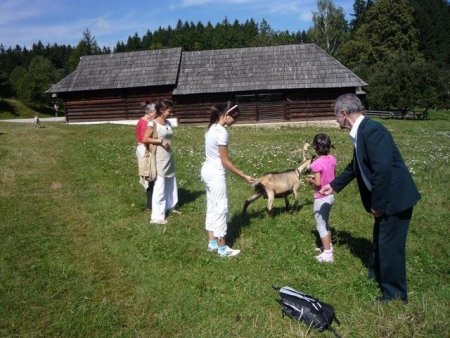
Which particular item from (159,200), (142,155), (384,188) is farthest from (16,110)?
(384,188)

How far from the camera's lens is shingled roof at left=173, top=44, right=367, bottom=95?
2964 centimetres

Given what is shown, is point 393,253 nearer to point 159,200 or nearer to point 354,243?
point 354,243

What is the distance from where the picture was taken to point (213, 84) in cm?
3028

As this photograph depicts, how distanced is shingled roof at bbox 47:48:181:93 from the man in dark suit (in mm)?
26653

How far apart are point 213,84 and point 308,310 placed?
26.8 m

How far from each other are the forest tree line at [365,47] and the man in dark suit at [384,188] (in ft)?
122

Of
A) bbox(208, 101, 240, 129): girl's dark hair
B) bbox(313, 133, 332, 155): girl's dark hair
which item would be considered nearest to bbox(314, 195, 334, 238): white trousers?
bbox(313, 133, 332, 155): girl's dark hair

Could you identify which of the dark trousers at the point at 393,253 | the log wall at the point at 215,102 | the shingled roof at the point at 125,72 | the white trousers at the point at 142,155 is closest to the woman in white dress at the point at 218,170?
the dark trousers at the point at 393,253

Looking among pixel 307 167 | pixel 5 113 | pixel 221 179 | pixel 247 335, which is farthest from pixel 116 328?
pixel 5 113

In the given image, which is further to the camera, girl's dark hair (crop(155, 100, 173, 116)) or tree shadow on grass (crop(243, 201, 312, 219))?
tree shadow on grass (crop(243, 201, 312, 219))

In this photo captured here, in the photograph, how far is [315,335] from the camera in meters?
4.41

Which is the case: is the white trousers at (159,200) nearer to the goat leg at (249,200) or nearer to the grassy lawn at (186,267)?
the grassy lawn at (186,267)

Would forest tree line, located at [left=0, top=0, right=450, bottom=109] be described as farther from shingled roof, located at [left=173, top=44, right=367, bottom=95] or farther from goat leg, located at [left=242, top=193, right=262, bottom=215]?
goat leg, located at [left=242, top=193, right=262, bottom=215]

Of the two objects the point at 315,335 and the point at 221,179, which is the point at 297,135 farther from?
the point at 315,335
